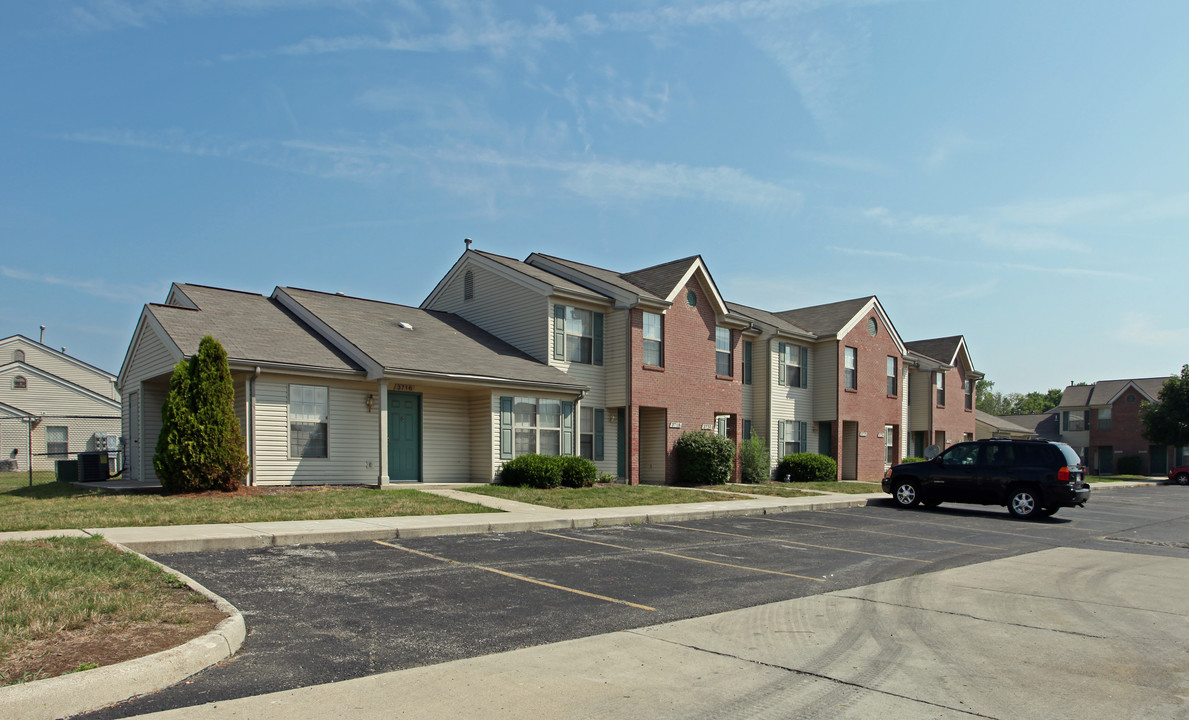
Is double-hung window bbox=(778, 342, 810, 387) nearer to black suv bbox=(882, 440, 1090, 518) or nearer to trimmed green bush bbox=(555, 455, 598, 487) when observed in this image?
black suv bbox=(882, 440, 1090, 518)

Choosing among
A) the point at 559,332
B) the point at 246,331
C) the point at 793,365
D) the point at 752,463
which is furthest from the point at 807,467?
the point at 246,331

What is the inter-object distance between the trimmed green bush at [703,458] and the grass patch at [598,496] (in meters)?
3.31

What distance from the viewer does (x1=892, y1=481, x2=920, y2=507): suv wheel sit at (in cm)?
2125

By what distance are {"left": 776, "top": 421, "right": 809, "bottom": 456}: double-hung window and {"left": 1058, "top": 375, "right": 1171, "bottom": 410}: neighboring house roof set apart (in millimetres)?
41116

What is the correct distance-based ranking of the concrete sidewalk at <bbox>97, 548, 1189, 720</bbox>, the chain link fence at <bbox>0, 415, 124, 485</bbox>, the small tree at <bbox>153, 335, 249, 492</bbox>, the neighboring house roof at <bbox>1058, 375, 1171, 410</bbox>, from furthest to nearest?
the neighboring house roof at <bbox>1058, 375, 1171, 410</bbox> < the chain link fence at <bbox>0, 415, 124, 485</bbox> < the small tree at <bbox>153, 335, 249, 492</bbox> < the concrete sidewalk at <bbox>97, 548, 1189, 720</bbox>

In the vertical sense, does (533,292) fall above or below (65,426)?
above

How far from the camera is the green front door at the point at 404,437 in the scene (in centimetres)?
2088

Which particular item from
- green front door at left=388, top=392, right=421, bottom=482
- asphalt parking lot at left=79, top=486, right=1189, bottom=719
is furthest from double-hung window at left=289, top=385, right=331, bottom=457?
asphalt parking lot at left=79, top=486, right=1189, bottom=719

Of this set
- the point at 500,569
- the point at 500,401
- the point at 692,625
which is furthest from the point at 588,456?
the point at 692,625

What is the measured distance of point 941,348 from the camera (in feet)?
145

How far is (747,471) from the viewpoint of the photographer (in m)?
29.1

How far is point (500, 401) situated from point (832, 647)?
636 inches

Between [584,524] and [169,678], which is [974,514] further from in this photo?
[169,678]

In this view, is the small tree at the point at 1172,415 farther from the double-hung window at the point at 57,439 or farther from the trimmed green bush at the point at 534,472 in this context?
the double-hung window at the point at 57,439
